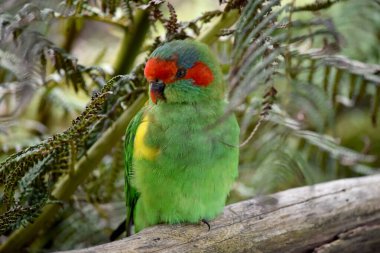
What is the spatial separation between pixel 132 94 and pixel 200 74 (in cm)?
24

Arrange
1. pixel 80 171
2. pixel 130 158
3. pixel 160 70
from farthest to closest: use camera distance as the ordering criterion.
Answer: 1. pixel 80 171
2. pixel 130 158
3. pixel 160 70

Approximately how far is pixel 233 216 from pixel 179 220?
15 centimetres

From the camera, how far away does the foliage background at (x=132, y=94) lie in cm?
100

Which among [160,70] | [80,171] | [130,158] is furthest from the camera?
[80,171]

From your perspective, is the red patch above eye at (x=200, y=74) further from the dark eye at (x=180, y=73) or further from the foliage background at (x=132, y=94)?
the foliage background at (x=132, y=94)

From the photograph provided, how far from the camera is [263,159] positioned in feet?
3.43

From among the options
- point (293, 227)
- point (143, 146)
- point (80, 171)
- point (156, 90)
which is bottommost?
point (293, 227)

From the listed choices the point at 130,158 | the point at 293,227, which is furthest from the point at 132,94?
the point at 293,227

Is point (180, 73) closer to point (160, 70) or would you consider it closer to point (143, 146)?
point (160, 70)

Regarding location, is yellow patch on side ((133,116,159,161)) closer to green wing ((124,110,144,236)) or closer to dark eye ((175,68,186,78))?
green wing ((124,110,144,236))

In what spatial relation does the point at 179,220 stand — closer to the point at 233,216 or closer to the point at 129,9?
the point at 233,216

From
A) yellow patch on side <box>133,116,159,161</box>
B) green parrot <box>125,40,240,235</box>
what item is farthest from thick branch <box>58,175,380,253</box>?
yellow patch on side <box>133,116,159,161</box>

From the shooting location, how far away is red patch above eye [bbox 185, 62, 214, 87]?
1382 mm

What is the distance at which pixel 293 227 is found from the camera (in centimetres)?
150
